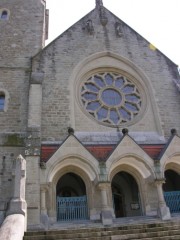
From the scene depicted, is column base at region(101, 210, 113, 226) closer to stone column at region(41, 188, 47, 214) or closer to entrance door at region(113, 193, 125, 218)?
stone column at region(41, 188, 47, 214)

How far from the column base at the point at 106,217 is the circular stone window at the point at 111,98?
200 inches

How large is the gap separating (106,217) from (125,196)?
3.06 m

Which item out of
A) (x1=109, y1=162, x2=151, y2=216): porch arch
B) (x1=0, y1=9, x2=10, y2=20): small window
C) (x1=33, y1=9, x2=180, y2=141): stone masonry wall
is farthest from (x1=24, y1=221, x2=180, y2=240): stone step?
(x1=0, y1=9, x2=10, y2=20): small window

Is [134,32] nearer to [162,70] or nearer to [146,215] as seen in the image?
[162,70]

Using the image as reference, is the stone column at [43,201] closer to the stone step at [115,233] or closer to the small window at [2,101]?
the stone step at [115,233]

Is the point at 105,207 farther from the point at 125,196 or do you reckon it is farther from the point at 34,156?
the point at 34,156

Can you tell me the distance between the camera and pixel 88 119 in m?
14.3

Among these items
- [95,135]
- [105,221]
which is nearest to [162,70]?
[95,135]

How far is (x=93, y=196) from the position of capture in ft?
37.7

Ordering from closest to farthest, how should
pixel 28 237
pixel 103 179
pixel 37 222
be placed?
pixel 28 237 → pixel 37 222 → pixel 103 179

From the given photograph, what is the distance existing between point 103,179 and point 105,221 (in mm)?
1636

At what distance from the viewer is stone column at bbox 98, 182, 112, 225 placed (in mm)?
10363

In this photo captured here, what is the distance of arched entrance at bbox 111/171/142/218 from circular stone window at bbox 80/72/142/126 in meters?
2.94

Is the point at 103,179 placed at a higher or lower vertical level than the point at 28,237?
higher
